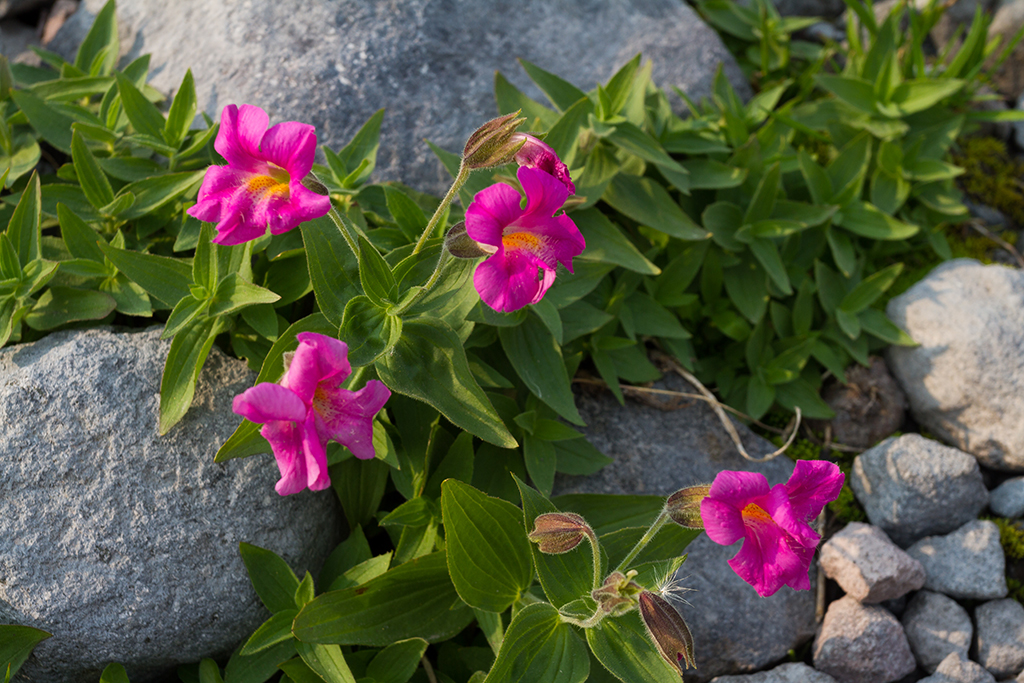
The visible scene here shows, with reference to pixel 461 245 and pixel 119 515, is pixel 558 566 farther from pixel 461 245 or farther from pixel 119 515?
pixel 119 515

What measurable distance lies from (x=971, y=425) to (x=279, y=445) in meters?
3.29

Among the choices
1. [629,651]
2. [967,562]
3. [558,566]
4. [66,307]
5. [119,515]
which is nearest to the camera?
[629,651]

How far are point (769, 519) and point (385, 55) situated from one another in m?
2.85

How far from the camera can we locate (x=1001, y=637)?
10.2 ft

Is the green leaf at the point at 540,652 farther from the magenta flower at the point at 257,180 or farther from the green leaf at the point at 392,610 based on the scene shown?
the magenta flower at the point at 257,180

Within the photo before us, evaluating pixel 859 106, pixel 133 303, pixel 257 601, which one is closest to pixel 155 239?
pixel 133 303

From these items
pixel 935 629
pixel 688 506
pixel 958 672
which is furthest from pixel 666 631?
pixel 935 629

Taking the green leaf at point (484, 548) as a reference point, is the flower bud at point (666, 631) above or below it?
above

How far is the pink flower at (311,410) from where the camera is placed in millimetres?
1934

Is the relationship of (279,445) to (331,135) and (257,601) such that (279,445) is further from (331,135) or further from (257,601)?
(331,135)

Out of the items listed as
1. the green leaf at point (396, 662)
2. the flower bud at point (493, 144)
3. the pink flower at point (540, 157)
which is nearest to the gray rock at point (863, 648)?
the green leaf at point (396, 662)

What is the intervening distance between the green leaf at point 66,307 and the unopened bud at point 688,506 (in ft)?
7.31

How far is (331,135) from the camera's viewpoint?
3.49 meters

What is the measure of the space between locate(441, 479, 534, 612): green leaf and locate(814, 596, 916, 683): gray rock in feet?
4.45
